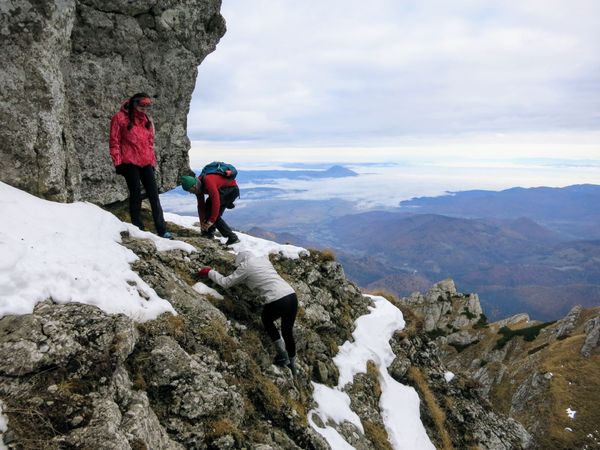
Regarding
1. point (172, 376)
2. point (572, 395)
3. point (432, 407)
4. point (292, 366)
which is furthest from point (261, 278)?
point (572, 395)

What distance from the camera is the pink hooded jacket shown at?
41.6ft

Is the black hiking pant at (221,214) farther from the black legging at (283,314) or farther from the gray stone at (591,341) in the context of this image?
the gray stone at (591,341)

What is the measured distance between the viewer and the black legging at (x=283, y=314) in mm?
11164

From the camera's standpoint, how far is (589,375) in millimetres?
46344

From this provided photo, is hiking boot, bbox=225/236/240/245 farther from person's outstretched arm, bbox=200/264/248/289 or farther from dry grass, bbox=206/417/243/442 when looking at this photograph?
dry grass, bbox=206/417/243/442

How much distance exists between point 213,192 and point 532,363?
59.1m

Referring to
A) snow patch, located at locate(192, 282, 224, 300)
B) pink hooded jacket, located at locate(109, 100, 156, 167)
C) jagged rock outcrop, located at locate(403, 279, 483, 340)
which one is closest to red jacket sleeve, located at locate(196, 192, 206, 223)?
pink hooded jacket, located at locate(109, 100, 156, 167)

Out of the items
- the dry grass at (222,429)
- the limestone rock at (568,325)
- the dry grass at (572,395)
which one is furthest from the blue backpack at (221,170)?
the limestone rock at (568,325)

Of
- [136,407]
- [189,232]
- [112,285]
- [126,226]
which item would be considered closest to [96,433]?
[136,407]

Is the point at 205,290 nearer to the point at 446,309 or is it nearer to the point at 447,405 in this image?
the point at 447,405

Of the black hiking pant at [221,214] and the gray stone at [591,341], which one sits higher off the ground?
the black hiking pant at [221,214]

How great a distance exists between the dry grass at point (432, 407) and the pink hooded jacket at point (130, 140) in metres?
15.6

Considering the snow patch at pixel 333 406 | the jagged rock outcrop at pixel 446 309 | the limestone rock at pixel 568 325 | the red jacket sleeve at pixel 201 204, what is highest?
the red jacket sleeve at pixel 201 204

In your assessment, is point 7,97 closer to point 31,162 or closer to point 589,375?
point 31,162
